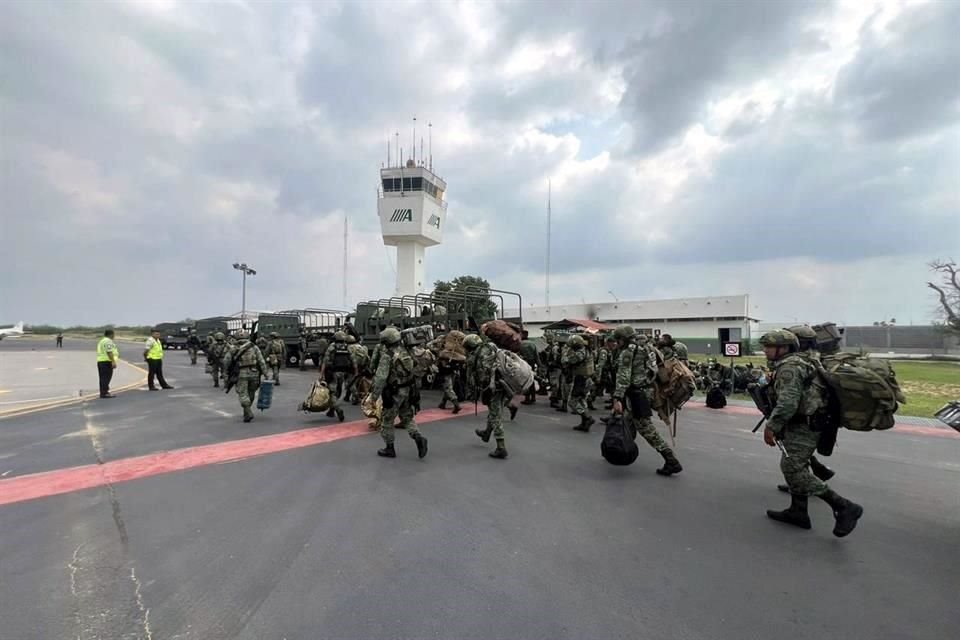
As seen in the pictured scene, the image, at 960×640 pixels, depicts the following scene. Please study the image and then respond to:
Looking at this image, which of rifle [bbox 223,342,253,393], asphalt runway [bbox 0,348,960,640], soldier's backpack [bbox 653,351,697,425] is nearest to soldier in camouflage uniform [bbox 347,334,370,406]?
rifle [bbox 223,342,253,393]

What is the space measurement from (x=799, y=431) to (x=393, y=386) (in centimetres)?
425

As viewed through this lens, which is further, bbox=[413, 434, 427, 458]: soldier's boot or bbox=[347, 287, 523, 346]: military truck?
bbox=[347, 287, 523, 346]: military truck

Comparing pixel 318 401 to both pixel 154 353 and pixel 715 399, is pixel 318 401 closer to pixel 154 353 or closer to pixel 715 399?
pixel 154 353

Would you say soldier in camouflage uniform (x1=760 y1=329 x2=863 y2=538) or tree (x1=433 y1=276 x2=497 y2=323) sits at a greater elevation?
tree (x1=433 y1=276 x2=497 y2=323)

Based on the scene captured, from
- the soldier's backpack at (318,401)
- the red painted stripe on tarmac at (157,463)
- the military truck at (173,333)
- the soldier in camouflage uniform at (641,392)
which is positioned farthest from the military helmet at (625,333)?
the military truck at (173,333)

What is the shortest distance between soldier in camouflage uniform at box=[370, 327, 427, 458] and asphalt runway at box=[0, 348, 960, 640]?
334 mm

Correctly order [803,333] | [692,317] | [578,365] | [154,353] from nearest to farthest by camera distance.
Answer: [803,333] < [578,365] < [154,353] < [692,317]

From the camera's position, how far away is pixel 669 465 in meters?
5.18

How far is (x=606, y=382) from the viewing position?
9.02m

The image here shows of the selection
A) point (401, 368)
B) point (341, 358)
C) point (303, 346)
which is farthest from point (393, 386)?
point (303, 346)

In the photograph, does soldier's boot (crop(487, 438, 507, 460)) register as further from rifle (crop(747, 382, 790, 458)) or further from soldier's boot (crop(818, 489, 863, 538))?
soldier's boot (crop(818, 489, 863, 538))

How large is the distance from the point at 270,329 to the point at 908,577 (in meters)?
21.6

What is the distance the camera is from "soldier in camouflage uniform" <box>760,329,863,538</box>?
368 cm

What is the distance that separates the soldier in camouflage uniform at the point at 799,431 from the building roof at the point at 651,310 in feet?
151
